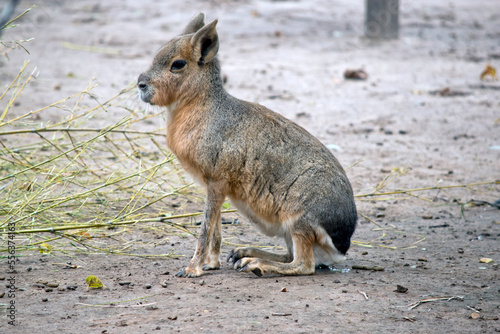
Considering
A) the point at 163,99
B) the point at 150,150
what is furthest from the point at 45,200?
the point at 150,150

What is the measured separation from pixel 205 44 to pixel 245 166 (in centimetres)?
87

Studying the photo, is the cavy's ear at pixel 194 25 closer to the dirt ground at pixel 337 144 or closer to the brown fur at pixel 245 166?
the brown fur at pixel 245 166

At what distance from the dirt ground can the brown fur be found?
0.21 metres

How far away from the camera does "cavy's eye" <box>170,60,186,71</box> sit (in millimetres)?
4184

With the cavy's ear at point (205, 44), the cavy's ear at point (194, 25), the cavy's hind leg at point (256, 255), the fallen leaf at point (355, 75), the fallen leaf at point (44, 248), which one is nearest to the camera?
the fallen leaf at point (44, 248)

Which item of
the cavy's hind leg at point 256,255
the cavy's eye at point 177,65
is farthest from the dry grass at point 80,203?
the cavy's eye at point 177,65

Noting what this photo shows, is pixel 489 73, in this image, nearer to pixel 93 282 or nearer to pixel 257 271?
pixel 257 271

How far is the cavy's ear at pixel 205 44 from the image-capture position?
4.11 m

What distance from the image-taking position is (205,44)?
420 cm

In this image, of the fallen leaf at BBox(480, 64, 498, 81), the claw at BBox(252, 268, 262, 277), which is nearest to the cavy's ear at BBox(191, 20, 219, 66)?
the claw at BBox(252, 268, 262, 277)

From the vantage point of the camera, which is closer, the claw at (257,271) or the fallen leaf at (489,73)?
the claw at (257,271)

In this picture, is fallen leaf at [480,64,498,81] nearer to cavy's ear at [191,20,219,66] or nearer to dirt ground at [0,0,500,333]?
dirt ground at [0,0,500,333]

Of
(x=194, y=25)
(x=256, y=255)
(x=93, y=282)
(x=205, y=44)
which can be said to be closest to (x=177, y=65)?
(x=205, y=44)

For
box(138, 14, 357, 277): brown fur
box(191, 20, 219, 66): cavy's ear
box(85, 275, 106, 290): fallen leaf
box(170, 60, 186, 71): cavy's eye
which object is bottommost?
box(85, 275, 106, 290): fallen leaf
